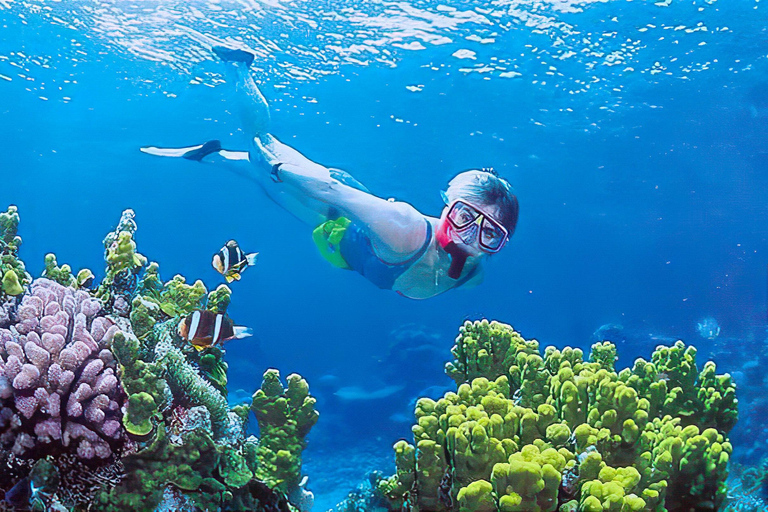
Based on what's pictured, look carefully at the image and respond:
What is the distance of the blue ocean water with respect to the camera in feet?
50.2

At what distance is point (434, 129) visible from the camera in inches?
977

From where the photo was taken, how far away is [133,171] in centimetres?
4009

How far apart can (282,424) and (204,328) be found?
140 cm

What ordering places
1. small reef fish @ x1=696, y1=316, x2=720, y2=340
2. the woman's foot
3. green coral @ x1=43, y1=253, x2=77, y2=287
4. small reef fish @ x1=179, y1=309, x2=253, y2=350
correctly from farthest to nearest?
small reef fish @ x1=696, y1=316, x2=720, y2=340 → the woman's foot → green coral @ x1=43, y1=253, x2=77, y2=287 → small reef fish @ x1=179, y1=309, x2=253, y2=350

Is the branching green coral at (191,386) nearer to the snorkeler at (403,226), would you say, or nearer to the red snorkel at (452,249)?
the snorkeler at (403,226)

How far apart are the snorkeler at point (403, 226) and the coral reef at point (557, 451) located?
828 mm

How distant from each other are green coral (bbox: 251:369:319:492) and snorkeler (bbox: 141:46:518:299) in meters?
1.36

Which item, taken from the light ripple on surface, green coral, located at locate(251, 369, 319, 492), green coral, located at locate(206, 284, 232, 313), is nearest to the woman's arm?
green coral, located at locate(206, 284, 232, 313)

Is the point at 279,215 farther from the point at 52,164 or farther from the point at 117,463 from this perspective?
the point at 117,463

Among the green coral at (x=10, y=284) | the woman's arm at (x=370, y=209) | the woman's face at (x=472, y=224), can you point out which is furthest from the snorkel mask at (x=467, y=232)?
the green coral at (x=10, y=284)

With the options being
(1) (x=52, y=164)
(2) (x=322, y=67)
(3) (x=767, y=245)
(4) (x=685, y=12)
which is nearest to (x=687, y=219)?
(3) (x=767, y=245)

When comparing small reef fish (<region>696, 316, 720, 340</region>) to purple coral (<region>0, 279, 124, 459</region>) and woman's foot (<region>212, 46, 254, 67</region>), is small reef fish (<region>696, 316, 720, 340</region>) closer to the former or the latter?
woman's foot (<region>212, 46, 254, 67</region>)

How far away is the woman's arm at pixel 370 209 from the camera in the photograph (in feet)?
10.4

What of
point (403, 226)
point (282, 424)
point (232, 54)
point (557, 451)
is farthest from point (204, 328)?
point (232, 54)
